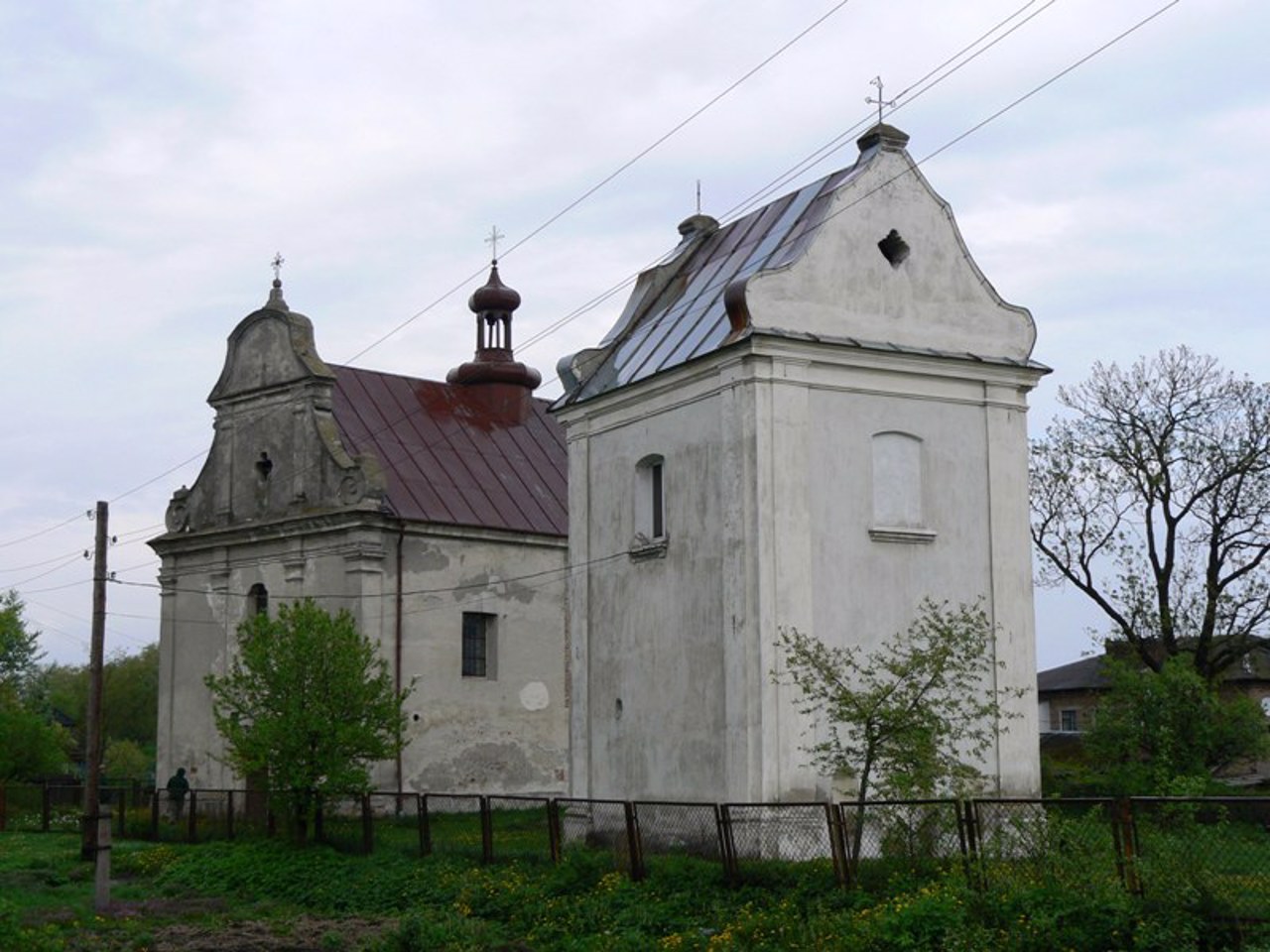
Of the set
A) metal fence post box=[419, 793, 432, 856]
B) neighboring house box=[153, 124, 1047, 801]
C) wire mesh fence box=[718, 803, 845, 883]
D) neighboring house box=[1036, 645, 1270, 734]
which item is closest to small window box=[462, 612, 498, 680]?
neighboring house box=[153, 124, 1047, 801]

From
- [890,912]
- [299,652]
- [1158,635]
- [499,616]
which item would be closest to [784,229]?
[299,652]

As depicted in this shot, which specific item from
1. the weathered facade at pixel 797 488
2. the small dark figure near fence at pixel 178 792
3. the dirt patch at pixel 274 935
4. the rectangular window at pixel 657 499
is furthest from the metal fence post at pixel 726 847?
the small dark figure near fence at pixel 178 792

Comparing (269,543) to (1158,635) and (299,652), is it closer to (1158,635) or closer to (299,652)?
(299,652)

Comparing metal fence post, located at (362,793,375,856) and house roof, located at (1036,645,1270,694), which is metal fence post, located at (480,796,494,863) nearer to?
metal fence post, located at (362,793,375,856)

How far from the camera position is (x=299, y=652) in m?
25.8

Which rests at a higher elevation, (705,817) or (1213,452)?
(1213,452)

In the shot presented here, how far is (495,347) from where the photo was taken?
42.5 m

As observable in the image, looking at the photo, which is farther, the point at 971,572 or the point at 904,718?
the point at 971,572

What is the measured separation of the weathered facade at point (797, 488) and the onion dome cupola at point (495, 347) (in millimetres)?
17104

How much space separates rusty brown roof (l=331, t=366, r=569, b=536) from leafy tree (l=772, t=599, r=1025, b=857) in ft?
49.3

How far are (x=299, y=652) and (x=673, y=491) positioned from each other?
7320 millimetres

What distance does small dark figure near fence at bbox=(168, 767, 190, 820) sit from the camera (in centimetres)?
3275

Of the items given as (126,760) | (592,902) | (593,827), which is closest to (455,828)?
(593,827)

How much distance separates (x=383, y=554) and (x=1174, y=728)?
1617 centimetres
